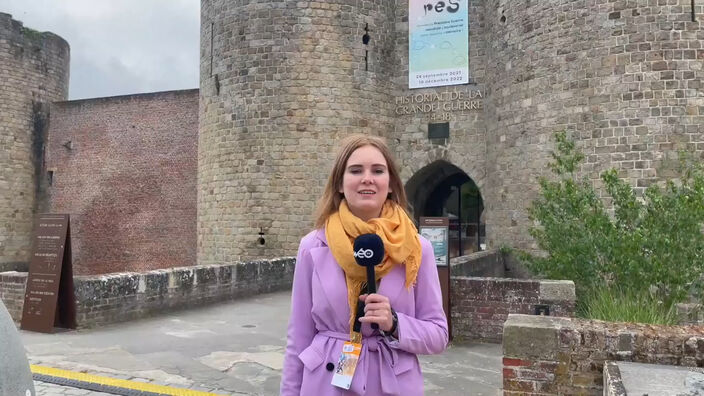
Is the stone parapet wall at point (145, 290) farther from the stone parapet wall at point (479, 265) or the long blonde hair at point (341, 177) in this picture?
the long blonde hair at point (341, 177)

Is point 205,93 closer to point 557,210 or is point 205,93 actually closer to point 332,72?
point 332,72

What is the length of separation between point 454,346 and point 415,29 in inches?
393

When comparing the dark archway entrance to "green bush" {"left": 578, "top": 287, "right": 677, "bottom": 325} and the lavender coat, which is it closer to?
"green bush" {"left": 578, "top": 287, "right": 677, "bottom": 325}

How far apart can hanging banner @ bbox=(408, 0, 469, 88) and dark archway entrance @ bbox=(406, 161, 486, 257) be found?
3317 millimetres

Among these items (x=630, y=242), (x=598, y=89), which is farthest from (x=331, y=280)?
(x=598, y=89)

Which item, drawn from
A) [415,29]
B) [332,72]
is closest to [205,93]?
[332,72]

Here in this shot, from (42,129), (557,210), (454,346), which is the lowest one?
(454,346)

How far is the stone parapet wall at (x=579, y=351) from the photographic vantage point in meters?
3.64

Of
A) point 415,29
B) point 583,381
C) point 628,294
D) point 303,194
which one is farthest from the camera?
point 415,29

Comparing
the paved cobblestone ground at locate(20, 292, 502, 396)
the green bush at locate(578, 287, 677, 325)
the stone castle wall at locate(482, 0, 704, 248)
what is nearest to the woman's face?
the paved cobblestone ground at locate(20, 292, 502, 396)

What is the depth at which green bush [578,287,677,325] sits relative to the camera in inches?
201

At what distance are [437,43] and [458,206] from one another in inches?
216

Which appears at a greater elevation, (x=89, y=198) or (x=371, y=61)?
(x=371, y=61)

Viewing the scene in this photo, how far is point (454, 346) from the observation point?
Result: 285 inches
